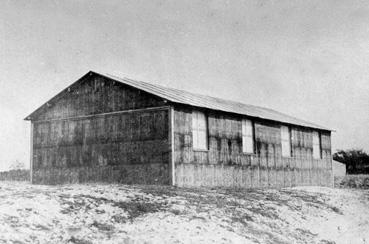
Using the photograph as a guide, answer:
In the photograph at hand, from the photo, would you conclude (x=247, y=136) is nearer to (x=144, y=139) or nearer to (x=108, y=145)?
(x=144, y=139)

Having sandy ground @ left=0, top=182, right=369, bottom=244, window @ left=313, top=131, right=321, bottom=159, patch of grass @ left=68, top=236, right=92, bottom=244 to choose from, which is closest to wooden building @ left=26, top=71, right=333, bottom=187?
sandy ground @ left=0, top=182, right=369, bottom=244

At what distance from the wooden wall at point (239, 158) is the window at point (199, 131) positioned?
0.28m

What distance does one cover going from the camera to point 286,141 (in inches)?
1308

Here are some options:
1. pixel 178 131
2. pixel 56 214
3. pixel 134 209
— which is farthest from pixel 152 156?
pixel 56 214

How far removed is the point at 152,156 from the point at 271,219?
7.18 metres

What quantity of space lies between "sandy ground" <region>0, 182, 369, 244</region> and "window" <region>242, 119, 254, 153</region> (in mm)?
5677

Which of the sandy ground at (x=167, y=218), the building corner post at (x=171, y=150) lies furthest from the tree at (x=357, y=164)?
the building corner post at (x=171, y=150)

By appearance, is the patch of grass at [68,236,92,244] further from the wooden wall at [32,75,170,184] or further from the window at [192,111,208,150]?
the window at [192,111,208,150]

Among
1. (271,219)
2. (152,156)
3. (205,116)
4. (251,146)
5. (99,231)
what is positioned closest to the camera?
(99,231)

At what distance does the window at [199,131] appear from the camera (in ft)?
80.7

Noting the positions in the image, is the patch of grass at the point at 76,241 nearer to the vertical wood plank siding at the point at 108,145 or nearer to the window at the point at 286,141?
the vertical wood plank siding at the point at 108,145

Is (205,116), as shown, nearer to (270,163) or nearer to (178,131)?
(178,131)

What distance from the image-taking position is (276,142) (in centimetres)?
3183

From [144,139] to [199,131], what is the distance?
3.00 m
